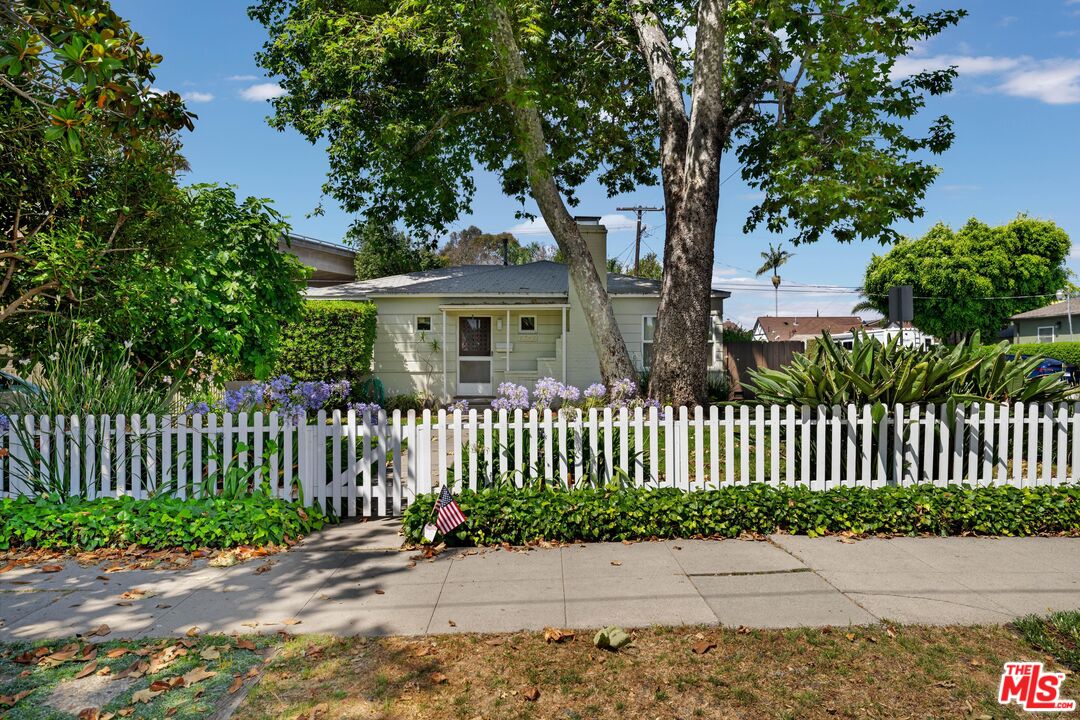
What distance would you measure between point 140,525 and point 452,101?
11019 mm

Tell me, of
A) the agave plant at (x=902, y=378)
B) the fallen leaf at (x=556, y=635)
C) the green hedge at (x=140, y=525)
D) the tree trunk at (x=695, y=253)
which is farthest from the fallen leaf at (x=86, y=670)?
the tree trunk at (x=695, y=253)

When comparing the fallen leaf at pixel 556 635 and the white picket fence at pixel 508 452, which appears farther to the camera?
the white picket fence at pixel 508 452

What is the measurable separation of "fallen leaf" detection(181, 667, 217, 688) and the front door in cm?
1465

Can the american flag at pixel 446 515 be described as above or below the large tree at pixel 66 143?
below

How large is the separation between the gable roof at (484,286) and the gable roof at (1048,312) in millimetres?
32489

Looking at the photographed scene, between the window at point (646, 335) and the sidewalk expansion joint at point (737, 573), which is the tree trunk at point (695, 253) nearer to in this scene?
the window at point (646, 335)

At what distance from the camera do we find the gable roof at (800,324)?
7612 cm

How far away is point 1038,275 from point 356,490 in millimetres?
46275

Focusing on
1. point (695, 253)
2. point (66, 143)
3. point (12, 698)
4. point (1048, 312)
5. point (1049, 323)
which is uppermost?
point (1048, 312)

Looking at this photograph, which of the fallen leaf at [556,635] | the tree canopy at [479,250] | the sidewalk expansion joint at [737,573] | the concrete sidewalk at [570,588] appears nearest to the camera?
the fallen leaf at [556,635]

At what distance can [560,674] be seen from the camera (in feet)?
11.4

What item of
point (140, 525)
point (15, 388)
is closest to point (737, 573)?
point (140, 525)

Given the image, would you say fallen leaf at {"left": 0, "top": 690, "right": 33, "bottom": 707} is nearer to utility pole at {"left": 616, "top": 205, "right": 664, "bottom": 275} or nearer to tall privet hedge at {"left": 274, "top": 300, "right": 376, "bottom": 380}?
tall privet hedge at {"left": 274, "top": 300, "right": 376, "bottom": 380}

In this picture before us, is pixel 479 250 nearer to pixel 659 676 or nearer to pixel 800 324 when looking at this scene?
pixel 800 324
